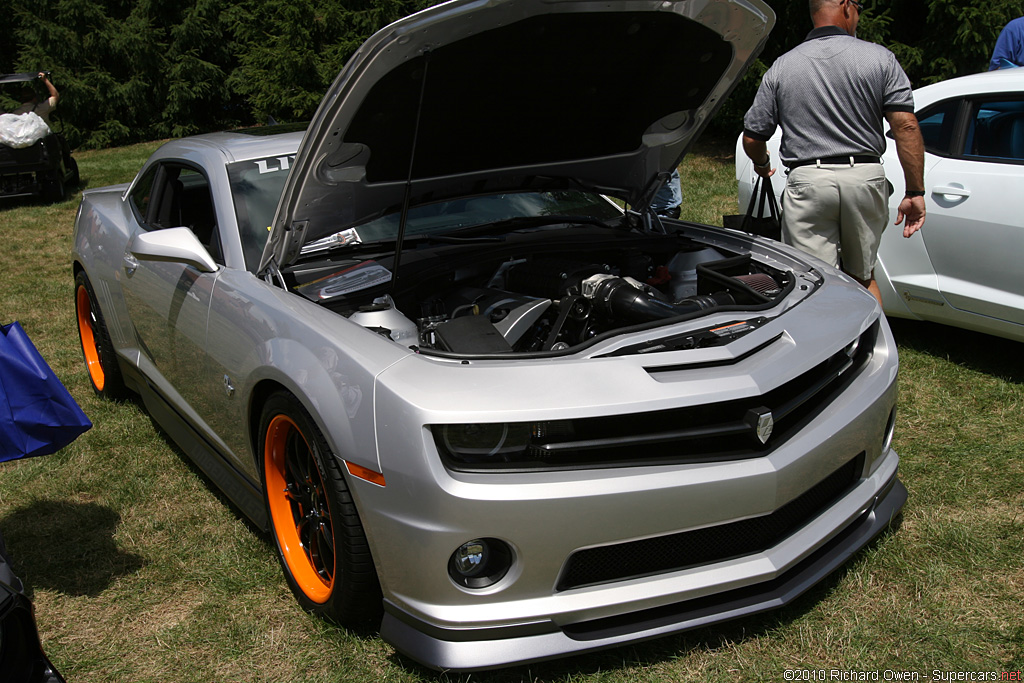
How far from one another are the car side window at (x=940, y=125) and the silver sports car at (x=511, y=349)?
1685 millimetres

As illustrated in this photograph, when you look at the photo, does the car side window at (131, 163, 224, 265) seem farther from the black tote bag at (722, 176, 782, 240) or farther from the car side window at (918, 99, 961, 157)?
the car side window at (918, 99, 961, 157)

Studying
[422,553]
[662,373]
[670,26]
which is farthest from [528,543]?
[670,26]

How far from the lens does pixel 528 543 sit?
2061 millimetres

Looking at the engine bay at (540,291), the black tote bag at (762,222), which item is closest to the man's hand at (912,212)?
the black tote bag at (762,222)

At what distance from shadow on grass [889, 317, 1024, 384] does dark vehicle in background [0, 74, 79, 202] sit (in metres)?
10.5

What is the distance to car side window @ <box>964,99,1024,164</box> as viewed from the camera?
165 inches

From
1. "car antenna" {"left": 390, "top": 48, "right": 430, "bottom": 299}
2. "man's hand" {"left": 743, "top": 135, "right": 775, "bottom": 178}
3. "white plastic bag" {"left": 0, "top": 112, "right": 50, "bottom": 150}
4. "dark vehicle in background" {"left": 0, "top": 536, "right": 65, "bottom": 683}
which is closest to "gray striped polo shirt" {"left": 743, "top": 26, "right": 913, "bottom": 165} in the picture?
"man's hand" {"left": 743, "top": 135, "right": 775, "bottom": 178}

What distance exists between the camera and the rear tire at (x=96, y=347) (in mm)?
4297

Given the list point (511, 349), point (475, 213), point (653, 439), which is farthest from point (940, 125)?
point (653, 439)

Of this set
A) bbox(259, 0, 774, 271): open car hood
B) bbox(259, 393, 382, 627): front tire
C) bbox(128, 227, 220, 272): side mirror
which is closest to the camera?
bbox(259, 393, 382, 627): front tire

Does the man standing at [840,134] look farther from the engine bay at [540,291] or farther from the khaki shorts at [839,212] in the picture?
the engine bay at [540,291]

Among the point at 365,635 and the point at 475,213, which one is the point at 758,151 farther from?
the point at 365,635

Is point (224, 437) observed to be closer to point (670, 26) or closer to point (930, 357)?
point (670, 26)

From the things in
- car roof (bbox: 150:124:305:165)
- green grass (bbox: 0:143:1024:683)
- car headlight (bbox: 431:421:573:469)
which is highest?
car roof (bbox: 150:124:305:165)
